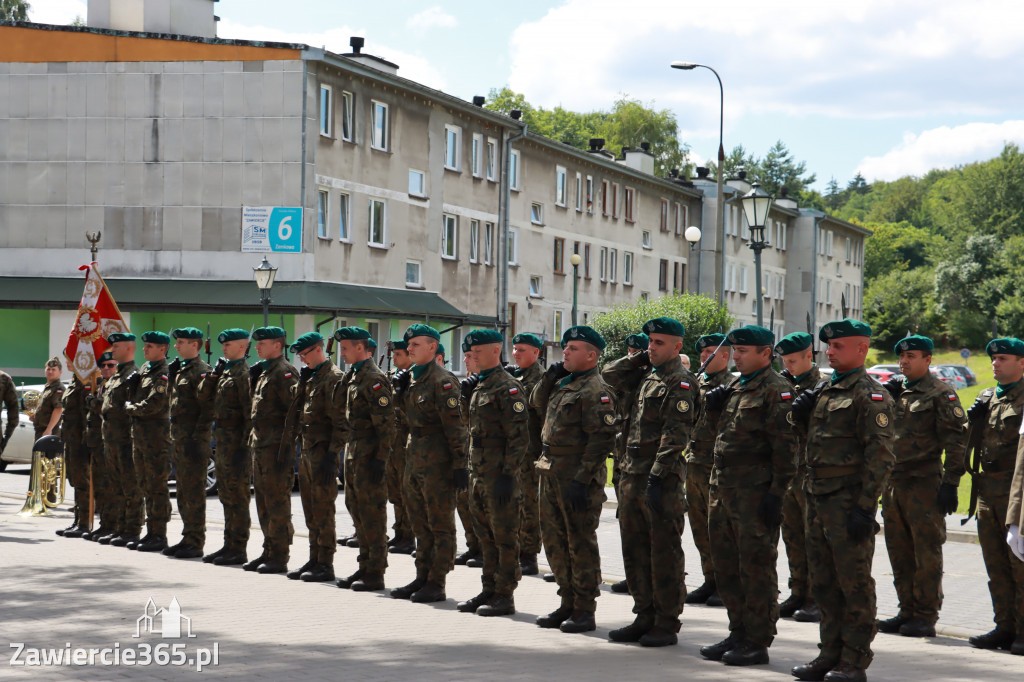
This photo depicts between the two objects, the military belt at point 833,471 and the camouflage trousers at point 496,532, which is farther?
the camouflage trousers at point 496,532

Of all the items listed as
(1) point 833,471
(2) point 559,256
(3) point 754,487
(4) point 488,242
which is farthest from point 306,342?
(2) point 559,256

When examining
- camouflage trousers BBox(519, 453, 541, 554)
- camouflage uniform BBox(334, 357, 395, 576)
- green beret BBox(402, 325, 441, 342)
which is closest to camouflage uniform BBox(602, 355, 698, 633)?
green beret BBox(402, 325, 441, 342)

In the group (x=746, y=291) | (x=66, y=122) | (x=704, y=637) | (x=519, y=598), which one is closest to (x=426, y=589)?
(x=519, y=598)

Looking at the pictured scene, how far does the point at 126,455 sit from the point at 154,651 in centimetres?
640

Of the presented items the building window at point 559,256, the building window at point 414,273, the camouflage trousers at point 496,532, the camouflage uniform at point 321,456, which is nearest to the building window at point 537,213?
the building window at point 559,256

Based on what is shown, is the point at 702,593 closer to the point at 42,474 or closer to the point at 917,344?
the point at 917,344

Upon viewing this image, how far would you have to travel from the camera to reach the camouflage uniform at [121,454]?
1391 cm

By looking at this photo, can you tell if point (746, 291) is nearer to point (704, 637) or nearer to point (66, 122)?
point (66, 122)

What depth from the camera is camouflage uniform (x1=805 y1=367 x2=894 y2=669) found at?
7598 millimetres

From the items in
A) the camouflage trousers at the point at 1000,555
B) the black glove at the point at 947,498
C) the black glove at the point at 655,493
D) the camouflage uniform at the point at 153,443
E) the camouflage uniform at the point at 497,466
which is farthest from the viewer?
the camouflage uniform at the point at 153,443

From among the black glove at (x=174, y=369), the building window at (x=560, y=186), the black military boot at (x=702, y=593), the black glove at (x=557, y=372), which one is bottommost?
the black military boot at (x=702, y=593)

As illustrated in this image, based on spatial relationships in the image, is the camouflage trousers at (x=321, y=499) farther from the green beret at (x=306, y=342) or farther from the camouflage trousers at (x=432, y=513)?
the camouflage trousers at (x=432, y=513)

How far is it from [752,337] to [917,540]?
2.33 metres

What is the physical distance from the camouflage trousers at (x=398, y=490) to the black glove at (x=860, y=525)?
6705mm
